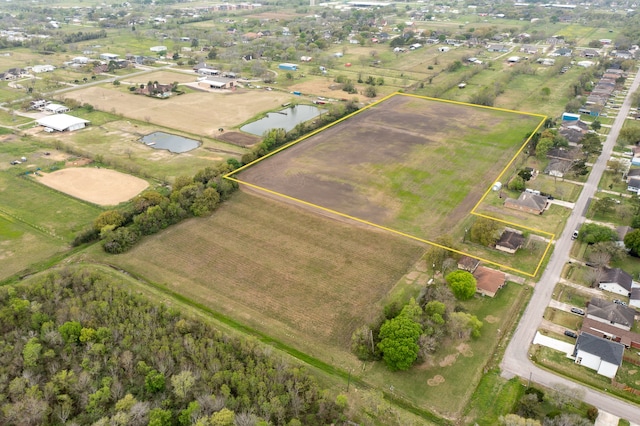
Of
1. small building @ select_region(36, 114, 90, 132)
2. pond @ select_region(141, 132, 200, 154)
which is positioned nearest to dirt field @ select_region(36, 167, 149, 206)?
pond @ select_region(141, 132, 200, 154)

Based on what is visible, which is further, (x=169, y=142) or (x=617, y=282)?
(x=169, y=142)

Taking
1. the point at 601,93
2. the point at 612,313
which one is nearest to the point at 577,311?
the point at 612,313

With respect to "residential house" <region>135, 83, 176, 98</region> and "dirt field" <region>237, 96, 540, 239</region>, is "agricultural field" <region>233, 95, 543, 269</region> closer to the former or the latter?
"dirt field" <region>237, 96, 540, 239</region>

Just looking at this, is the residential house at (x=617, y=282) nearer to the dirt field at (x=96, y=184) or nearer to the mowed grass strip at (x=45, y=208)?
the dirt field at (x=96, y=184)

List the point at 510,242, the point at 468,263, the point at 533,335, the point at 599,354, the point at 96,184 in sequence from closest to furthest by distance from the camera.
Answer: the point at 599,354 < the point at 533,335 < the point at 468,263 < the point at 510,242 < the point at 96,184

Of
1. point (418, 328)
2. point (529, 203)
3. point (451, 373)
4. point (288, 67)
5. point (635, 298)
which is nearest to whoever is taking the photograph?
point (451, 373)

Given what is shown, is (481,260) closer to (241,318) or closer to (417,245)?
(417,245)

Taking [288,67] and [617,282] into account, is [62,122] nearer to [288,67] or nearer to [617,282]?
[288,67]

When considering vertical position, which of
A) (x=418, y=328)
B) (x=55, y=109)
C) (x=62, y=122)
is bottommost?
(x=418, y=328)
